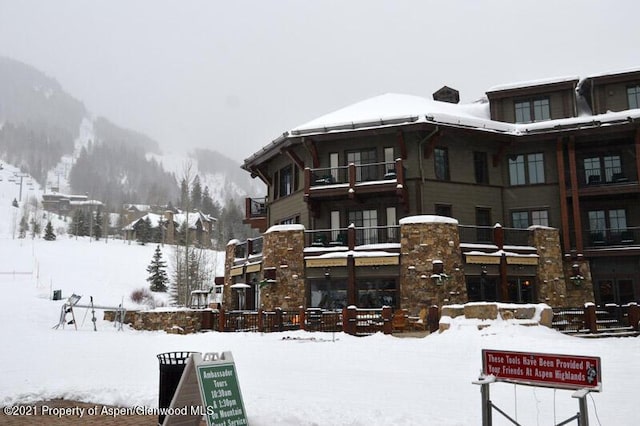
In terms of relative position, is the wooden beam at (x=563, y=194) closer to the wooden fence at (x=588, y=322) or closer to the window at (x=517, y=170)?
the window at (x=517, y=170)

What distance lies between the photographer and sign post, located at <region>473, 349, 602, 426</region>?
581cm

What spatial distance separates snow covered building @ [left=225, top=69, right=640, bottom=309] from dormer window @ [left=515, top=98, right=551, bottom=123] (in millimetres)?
59

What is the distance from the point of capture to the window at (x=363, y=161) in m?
26.7

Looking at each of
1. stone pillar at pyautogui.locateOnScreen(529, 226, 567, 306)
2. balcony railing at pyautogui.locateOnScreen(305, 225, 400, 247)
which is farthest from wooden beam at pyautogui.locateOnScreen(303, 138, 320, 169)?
stone pillar at pyautogui.locateOnScreen(529, 226, 567, 306)

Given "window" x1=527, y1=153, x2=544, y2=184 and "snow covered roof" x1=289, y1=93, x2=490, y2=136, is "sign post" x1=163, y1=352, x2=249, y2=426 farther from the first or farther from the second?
"window" x1=527, y1=153, x2=544, y2=184

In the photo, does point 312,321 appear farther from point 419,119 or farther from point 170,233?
point 170,233

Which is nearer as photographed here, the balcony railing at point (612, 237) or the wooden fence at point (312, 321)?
the wooden fence at point (312, 321)

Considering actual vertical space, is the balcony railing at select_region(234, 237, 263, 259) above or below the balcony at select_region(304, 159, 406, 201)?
below

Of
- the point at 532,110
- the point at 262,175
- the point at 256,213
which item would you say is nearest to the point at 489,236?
the point at 532,110

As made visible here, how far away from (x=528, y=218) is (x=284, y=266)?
12953mm

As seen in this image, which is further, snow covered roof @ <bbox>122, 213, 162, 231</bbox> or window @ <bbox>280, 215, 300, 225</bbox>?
snow covered roof @ <bbox>122, 213, 162, 231</bbox>

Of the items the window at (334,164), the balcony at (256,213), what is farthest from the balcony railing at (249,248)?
the window at (334,164)

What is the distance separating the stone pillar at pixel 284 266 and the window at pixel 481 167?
9682mm

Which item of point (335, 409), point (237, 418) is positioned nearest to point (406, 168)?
point (335, 409)
